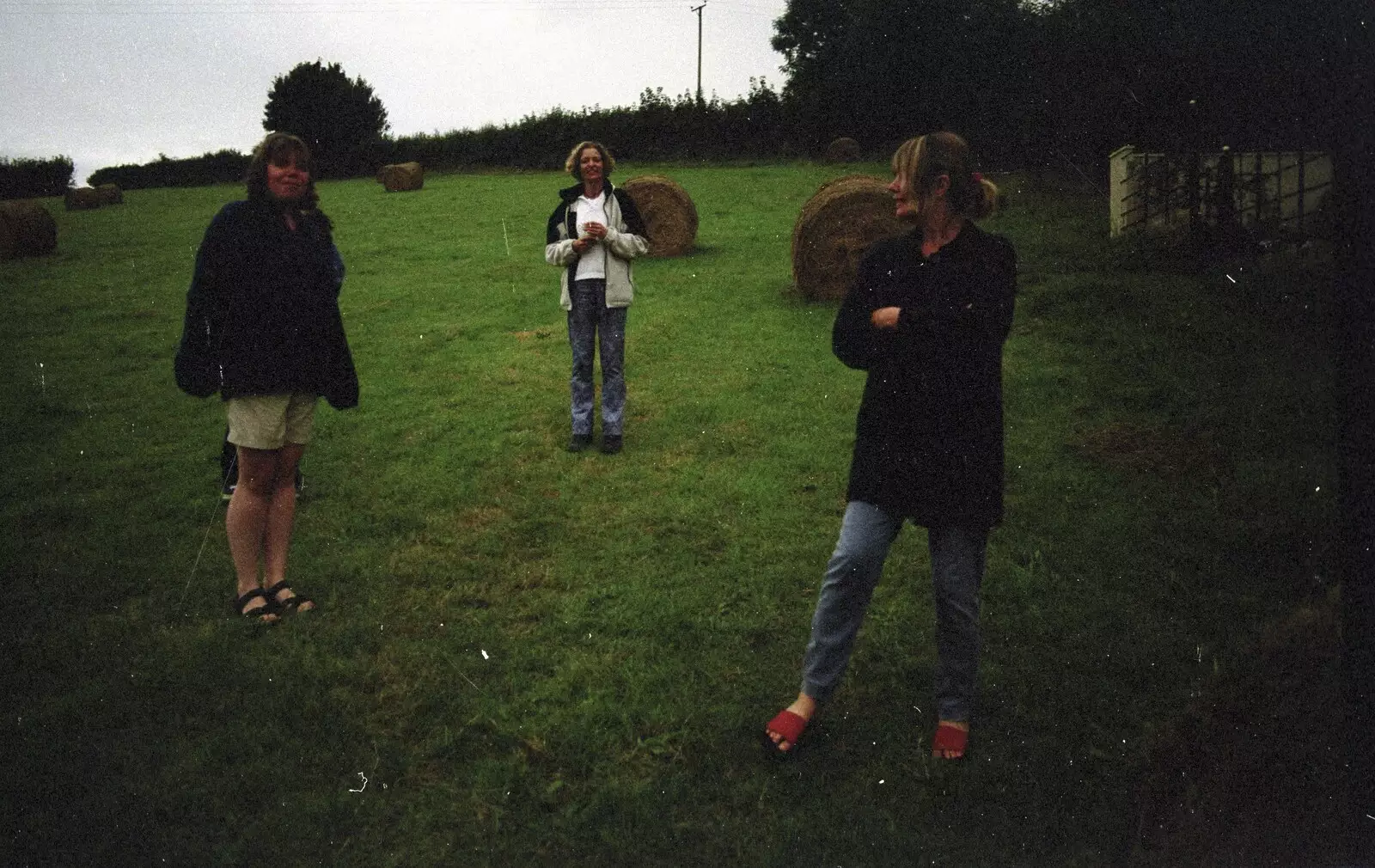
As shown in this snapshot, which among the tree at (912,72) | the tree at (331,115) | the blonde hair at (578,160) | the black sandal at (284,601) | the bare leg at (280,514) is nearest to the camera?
the bare leg at (280,514)

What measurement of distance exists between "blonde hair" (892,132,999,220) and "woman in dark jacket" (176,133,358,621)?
2770 mm

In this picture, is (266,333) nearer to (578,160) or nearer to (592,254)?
(592,254)

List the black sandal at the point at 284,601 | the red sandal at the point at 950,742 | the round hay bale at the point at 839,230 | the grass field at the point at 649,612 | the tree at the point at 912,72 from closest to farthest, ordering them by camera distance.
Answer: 1. the grass field at the point at 649,612
2. the red sandal at the point at 950,742
3. the black sandal at the point at 284,601
4. the round hay bale at the point at 839,230
5. the tree at the point at 912,72

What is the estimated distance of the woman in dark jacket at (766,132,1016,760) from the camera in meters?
3.28

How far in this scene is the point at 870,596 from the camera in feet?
11.4

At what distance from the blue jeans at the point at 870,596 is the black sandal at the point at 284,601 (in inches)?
109

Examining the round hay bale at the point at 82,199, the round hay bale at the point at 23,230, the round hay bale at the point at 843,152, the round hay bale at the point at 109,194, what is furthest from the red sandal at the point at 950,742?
the round hay bale at the point at 109,194

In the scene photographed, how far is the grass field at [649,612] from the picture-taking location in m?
3.34

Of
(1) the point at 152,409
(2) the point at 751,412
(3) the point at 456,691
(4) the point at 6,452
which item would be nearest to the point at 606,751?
(3) the point at 456,691

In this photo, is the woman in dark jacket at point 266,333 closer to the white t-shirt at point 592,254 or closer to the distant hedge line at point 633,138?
the white t-shirt at point 592,254

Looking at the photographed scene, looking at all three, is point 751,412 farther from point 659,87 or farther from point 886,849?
point 659,87

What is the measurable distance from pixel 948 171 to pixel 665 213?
13.1m

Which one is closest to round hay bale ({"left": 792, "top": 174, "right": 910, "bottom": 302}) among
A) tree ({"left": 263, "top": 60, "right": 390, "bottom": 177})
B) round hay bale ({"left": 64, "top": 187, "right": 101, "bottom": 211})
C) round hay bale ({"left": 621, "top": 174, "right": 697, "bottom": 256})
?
round hay bale ({"left": 621, "top": 174, "right": 697, "bottom": 256})

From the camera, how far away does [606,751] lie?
12.4ft
